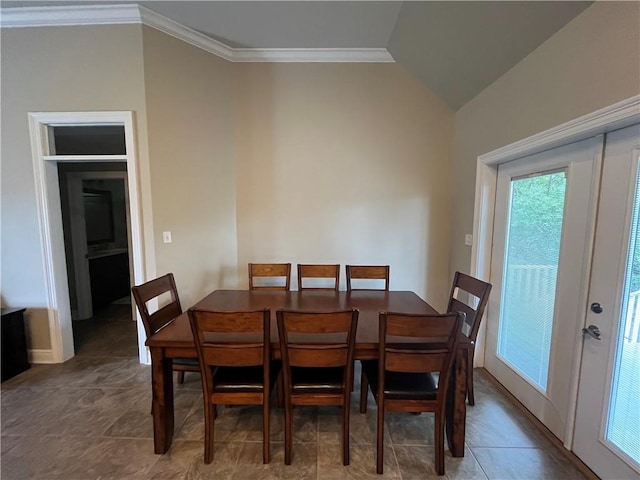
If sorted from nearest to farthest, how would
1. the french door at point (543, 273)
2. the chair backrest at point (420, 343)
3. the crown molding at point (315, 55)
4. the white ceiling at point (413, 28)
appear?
the chair backrest at point (420, 343) < the french door at point (543, 273) < the white ceiling at point (413, 28) < the crown molding at point (315, 55)

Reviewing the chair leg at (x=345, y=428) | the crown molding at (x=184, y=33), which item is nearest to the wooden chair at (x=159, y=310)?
the chair leg at (x=345, y=428)

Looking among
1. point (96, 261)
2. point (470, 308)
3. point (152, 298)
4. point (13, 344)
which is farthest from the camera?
point (96, 261)

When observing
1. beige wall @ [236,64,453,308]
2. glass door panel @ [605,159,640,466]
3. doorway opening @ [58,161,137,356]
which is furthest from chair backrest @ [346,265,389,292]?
doorway opening @ [58,161,137,356]

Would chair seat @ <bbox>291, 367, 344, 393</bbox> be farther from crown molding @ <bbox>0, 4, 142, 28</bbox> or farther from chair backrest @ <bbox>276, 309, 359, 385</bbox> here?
crown molding @ <bbox>0, 4, 142, 28</bbox>

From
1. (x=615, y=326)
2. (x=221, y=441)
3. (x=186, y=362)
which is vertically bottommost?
(x=221, y=441)

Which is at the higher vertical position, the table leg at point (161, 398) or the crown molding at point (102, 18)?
the crown molding at point (102, 18)

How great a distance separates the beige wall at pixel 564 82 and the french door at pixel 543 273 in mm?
232

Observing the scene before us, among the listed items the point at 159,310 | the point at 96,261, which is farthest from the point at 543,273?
the point at 96,261

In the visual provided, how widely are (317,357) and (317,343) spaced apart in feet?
0.27

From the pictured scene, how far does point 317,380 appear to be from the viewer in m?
1.64

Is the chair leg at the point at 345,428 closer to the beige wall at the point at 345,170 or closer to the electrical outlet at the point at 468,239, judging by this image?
the beige wall at the point at 345,170

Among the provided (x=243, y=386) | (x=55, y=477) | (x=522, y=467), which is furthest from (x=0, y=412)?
(x=522, y=467)

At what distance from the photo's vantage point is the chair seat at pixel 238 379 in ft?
5.27

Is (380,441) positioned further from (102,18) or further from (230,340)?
(102,18)
